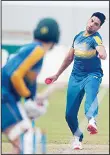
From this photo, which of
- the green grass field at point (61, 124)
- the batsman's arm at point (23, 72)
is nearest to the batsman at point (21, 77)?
the batsman's arm at point (23, 72)

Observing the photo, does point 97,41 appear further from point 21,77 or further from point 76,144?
point 21,77

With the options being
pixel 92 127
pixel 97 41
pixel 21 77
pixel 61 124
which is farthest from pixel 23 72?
pixel 61 124

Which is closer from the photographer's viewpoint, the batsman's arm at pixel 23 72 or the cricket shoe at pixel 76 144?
the batsman's arm at pixel 23 72

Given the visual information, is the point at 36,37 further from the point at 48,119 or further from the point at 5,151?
the point at 48,119

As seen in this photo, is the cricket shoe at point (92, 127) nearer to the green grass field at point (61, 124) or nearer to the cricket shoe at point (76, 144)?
the cricket shoe at point (76, 144)

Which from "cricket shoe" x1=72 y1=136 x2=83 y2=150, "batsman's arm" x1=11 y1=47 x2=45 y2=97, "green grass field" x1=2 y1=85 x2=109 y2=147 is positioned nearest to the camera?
"batsman's arm" x1=11 y1=47 x2=45 y2=97

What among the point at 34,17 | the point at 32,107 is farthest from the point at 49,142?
the point at 34,17

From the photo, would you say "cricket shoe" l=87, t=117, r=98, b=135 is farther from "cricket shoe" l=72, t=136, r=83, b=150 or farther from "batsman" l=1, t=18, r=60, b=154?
"batsman" l=1, t=18, r=60, b=154

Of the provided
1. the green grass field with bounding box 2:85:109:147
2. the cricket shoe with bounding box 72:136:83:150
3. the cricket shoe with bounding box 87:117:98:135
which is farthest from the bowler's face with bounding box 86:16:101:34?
the cricket shoe with bounding box 72:136:83:150
